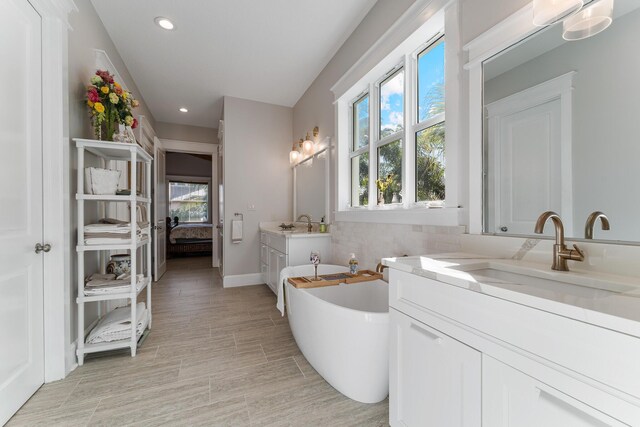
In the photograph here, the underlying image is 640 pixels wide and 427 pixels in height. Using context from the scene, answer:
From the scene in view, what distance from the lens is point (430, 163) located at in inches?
77.8

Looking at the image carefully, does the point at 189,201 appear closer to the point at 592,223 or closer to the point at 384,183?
the point at 384,183

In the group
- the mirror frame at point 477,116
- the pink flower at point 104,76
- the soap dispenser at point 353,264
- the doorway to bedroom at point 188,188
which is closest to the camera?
the mirror frame at point 477,116

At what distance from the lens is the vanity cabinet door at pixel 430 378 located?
90 cm

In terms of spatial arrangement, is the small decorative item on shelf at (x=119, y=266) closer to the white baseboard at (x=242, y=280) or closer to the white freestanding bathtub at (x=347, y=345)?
the white freestanding bathtub at (x=347, y=345)

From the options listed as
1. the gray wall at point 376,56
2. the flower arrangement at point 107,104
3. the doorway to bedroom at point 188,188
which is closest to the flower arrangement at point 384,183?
the gray wall at point 376,56

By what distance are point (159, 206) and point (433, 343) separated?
5.07 m

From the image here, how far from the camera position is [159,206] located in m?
4.81

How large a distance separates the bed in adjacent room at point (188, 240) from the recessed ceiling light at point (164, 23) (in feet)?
16.8

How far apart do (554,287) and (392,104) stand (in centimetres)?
196

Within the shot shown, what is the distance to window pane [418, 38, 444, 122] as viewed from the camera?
1.90 metres

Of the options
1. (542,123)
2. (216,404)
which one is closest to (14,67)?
(216,404)

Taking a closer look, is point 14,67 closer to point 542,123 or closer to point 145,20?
point 145,20

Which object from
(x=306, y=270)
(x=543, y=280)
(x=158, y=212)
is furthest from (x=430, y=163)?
(x=158, y=212)

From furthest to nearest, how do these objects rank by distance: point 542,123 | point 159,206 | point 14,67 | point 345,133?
point 159,206
point 345,133
point 14,67
point 542,123
